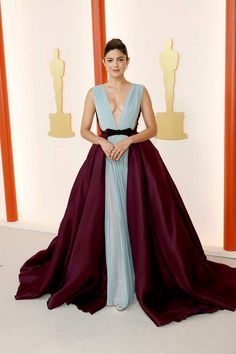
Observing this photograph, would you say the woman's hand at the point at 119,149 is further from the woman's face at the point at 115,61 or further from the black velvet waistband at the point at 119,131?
the woman's face at the point at 115,61

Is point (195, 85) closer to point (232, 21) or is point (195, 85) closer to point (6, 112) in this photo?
point (232, 21)

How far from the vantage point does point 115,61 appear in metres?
2.33

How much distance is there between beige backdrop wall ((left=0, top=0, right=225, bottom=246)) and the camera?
3.04 m

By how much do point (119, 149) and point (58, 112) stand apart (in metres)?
1.49

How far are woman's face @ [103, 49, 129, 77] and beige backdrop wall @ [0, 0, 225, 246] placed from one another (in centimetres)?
88

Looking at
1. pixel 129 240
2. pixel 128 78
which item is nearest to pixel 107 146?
pixel 129 240

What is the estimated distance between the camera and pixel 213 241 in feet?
10.8

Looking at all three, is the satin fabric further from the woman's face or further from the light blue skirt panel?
the woman's face

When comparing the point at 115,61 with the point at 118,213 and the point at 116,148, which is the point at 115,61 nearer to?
the point at 116,148

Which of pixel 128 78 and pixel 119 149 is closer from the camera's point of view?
pixel 119 149

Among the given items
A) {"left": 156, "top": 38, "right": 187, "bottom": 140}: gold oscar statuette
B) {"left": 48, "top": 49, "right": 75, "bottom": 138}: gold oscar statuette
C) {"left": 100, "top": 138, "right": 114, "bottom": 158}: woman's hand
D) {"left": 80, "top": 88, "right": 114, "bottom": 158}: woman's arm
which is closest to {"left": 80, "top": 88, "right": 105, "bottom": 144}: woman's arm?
{"left": 80, "top": 88, "right": 114, "bottom": 158}: woman's arm

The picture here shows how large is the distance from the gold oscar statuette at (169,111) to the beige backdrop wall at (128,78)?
5 cm

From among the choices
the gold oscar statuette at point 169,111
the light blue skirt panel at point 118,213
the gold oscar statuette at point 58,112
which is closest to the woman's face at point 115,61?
the light blue skirt panel at point 118,213

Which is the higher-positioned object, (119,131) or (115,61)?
(115,61)
